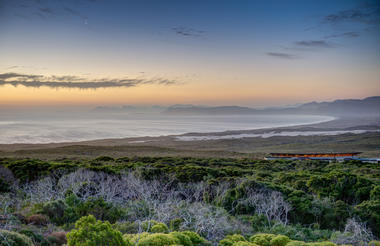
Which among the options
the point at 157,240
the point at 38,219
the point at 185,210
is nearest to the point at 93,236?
the point at 157,240

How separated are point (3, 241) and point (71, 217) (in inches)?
169

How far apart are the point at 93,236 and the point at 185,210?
3.69 m

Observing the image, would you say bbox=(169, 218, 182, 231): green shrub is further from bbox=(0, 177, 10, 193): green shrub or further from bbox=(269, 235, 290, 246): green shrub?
bbox=(0, 177, 10, 193): green shrub

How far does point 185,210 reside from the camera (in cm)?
655

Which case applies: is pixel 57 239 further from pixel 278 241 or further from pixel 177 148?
pixel 177 148

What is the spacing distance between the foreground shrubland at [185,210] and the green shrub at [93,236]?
11 mm

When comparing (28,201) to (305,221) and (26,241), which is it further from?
(305,221)

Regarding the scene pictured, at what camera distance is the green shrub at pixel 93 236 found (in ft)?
10.2

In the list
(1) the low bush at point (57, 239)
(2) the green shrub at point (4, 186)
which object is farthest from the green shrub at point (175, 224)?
(2) the green shrub at point (4, 186)

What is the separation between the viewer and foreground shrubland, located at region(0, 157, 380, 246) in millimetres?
4312

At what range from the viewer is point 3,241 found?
10.5 feet

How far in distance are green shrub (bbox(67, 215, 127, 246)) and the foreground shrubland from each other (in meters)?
0.01

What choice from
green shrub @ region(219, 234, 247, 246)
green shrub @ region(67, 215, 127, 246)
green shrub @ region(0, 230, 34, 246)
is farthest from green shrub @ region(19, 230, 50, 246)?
green shrub @ region(219, 234, 247, 246)

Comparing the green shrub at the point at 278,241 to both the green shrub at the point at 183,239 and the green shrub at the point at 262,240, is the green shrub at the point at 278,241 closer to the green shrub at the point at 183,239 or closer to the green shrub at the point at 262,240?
the green shrub at the point at 262,240
